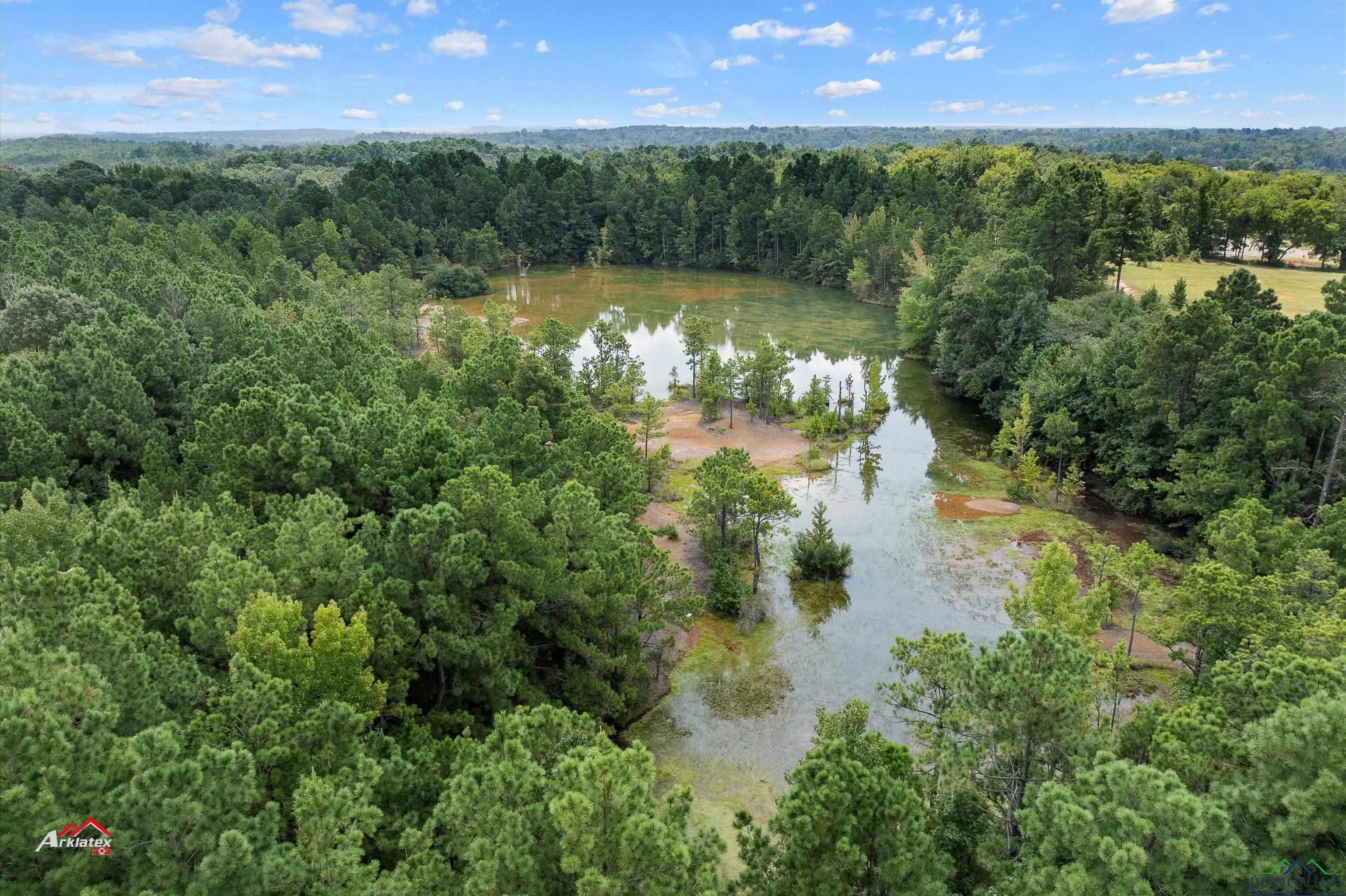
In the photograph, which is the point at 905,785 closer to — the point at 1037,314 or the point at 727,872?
the point at 727,872

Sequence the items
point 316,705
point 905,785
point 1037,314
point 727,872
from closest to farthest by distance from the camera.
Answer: point 905,785 < point 316,705 < point 727,872 < point 1037,314

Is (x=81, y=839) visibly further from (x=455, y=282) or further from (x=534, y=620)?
(x=455, y=282)

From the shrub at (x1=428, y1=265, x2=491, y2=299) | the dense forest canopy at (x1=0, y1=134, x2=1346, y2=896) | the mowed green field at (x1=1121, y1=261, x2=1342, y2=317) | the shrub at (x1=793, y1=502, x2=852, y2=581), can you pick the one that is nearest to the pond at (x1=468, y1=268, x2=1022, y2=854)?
the shrub at (x1=793, y1=502, x2=852, y2=581)

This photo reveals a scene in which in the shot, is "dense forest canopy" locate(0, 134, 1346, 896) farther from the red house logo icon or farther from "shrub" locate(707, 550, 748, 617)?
"shrub" locate(707, 550, 748, 617)

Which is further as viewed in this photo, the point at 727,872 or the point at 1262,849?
the point at 727,872

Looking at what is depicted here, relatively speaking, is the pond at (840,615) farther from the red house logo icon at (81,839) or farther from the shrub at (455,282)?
the shrub at (455,282)

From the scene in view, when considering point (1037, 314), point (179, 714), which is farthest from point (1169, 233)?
point (179, 714)

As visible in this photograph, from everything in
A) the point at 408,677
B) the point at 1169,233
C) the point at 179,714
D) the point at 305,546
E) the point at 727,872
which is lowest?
the point at 727,872

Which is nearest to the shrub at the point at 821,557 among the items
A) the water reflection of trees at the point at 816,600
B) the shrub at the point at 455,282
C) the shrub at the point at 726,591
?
the water reflection of trees at the point at 816,600
